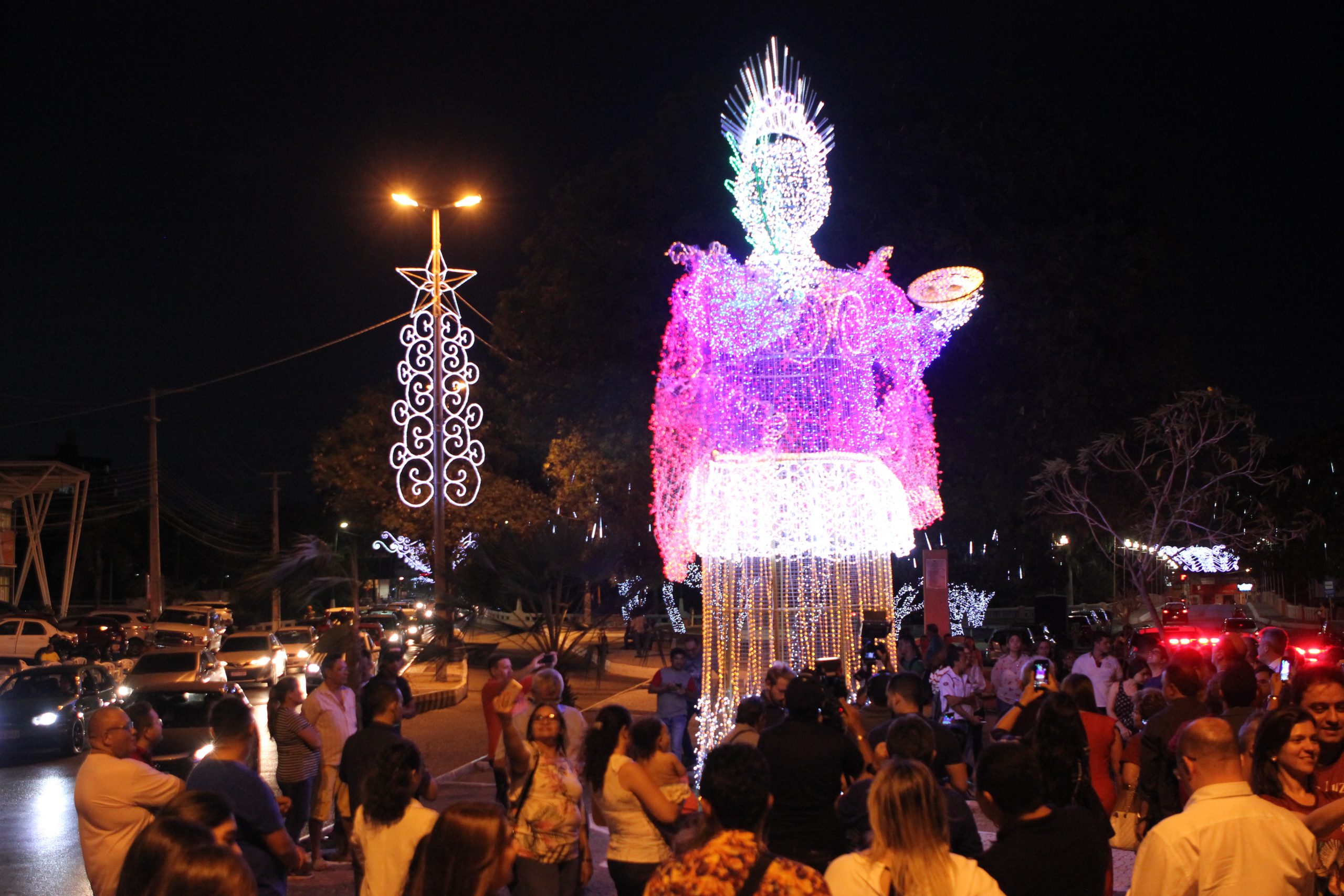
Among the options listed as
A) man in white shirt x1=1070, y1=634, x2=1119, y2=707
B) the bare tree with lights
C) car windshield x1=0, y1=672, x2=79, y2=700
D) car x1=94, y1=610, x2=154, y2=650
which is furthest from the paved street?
car x1=94, y1=610, x2=154, y2=650

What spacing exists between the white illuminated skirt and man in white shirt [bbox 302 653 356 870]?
16.9ft

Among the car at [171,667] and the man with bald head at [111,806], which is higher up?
the man with bald head at [111,806]

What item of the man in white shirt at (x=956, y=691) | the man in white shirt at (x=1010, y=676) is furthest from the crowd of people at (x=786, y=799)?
the man in white shirt at (x=1010, y=676)

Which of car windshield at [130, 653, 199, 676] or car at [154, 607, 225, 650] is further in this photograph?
car at [154, 607, 225, 650]

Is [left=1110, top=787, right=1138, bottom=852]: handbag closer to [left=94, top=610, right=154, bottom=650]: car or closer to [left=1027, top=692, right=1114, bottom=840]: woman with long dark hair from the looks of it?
[left=1027, top=692, right=1114, bottom=840]: woman with long dark hair

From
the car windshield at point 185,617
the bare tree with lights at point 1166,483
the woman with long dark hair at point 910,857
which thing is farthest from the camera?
the car windshield at point 185,617

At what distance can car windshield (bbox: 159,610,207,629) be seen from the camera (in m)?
33.1

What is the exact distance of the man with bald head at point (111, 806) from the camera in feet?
16.9

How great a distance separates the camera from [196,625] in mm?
32531

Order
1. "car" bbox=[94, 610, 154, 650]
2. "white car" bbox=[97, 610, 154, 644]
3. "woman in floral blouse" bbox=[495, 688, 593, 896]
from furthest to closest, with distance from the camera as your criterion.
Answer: "white car" bbox=[97, 610, 154, 644], "car" bbox=[94, 610, 154, 650], "woman in floral blouse" bbox=[495, 688, 593, 896]

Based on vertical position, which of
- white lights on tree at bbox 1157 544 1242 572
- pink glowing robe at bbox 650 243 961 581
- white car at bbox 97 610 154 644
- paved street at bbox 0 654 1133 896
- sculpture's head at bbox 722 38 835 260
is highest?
sculpture's head at bbox 722 38 835 260

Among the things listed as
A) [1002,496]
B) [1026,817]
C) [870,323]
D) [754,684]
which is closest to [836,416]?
[870,323]

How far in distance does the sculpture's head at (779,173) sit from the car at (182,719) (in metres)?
7.27

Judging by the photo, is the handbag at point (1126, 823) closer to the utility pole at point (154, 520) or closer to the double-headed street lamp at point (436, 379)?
the double-headed street lamp at point (436, 379)
